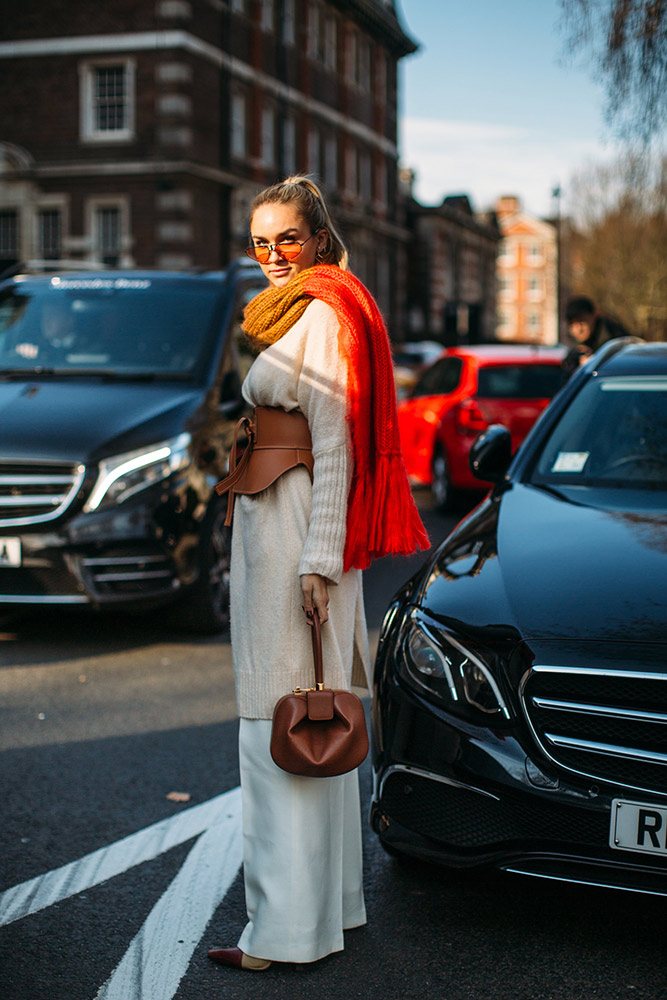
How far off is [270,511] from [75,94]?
3247 cm

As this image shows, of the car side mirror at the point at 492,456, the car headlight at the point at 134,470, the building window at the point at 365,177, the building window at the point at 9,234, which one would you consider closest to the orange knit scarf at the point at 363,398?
the car side mirror at the point at 492,456

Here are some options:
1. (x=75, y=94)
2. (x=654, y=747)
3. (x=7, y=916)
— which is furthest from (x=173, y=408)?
(x=75, y=94)

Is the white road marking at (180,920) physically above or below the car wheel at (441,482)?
below

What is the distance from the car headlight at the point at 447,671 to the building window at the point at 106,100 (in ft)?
102

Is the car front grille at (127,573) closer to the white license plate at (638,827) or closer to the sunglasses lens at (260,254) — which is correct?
the sunglasses lens at (260,254)

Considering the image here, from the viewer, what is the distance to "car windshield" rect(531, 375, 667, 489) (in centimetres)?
431

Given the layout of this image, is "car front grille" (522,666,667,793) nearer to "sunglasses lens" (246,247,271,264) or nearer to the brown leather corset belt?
the brown leather corset belt

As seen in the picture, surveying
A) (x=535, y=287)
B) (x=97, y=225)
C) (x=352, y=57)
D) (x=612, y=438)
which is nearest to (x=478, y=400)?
(x=612, y=438)

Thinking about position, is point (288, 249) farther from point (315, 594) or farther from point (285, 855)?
point (285, 855)

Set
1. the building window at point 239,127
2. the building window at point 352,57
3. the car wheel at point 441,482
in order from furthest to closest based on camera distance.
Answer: the building window at point 352,57 < the building window at point 239,127 < the car wheel at point 441,482

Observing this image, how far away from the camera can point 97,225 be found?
32.8 metres

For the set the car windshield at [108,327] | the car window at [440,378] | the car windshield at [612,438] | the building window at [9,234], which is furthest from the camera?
the building window at [9,234]

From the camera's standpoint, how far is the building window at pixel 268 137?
37.7 m

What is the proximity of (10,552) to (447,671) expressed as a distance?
3.40 metres
